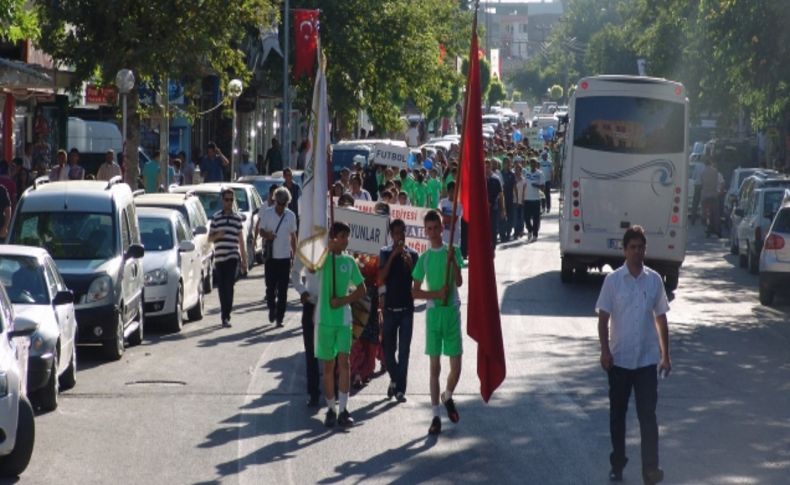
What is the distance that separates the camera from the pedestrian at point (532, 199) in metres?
38.5

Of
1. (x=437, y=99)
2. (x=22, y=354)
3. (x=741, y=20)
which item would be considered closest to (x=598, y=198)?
(x=741, y=20)

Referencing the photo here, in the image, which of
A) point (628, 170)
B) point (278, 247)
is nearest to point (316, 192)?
point (278, 247)

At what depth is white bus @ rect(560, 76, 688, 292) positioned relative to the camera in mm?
26578

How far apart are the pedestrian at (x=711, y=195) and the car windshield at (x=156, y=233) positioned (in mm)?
22701

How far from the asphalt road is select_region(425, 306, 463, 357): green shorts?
677 mm

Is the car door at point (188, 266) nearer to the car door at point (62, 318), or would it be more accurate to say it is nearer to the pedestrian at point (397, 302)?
the car door at point (62, 318)

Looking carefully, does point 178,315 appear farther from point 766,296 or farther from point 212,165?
point 212,165

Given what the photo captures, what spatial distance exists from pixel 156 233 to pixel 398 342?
750cm

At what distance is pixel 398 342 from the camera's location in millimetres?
14789

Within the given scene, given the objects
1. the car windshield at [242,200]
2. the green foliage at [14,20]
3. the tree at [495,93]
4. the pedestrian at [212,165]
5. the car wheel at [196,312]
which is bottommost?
the car wheel at [196,312]

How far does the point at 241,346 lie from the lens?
748 inches

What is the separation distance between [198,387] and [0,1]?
5.87 meters

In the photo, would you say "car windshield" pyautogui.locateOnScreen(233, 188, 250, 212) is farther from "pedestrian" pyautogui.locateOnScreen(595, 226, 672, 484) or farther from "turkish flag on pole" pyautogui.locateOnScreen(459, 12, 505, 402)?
"pedestrian" pyautogui.locateOnScreen(595, 226, 672, 484)

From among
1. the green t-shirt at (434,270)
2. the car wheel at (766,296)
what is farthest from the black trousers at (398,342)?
the car wheel at (766,296)
